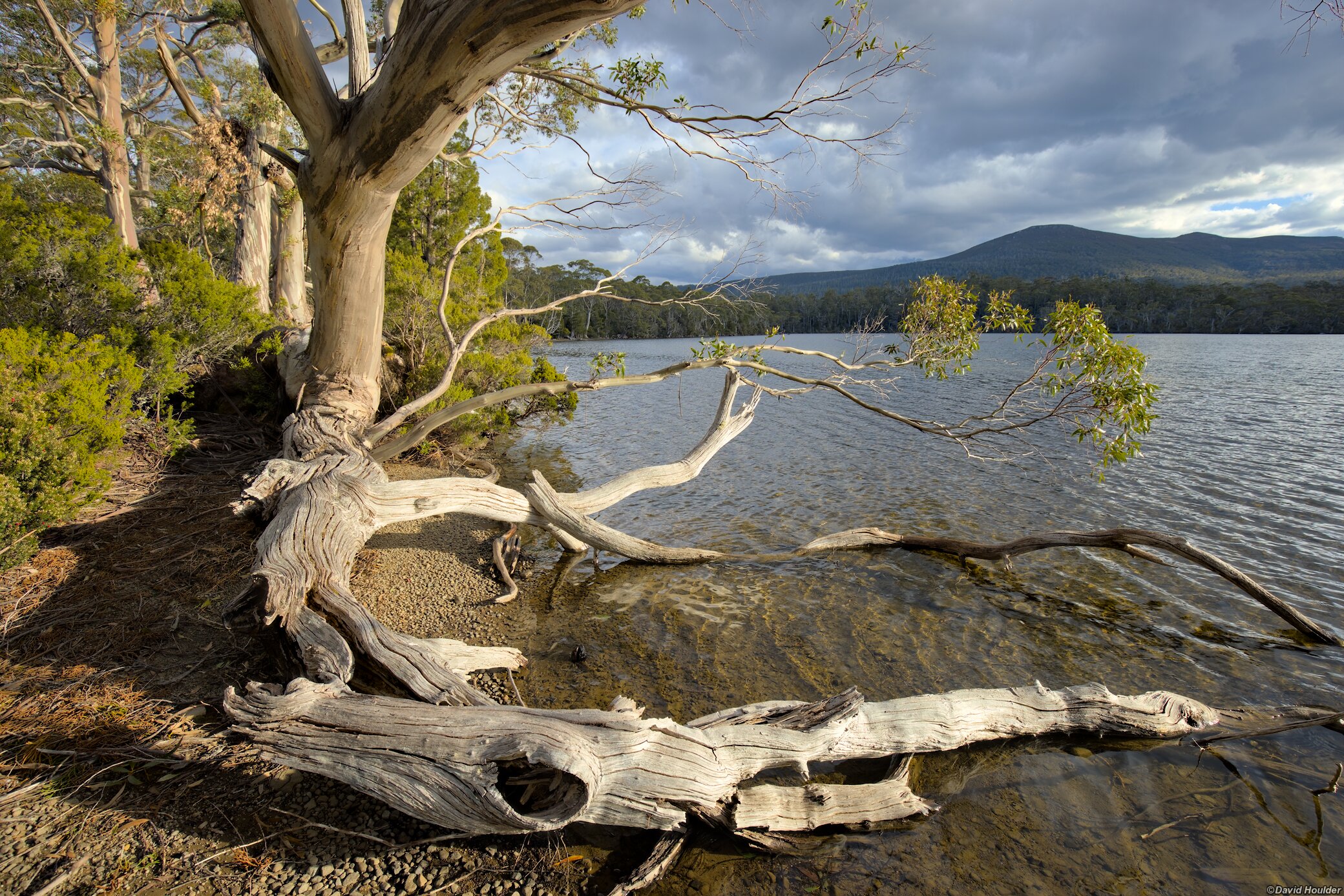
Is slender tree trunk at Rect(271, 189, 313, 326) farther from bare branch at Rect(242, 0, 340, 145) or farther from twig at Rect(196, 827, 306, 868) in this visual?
twig at Rect(196, 827, 306, 868)

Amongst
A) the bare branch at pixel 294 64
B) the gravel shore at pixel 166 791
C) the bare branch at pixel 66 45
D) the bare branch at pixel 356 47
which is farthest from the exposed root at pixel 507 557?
the bare branch at pixel 66 45

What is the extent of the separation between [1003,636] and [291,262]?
15.6m

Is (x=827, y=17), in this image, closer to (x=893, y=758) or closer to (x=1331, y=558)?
(x=893, y=758)

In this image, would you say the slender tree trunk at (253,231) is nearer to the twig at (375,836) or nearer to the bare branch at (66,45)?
the bare branch at (66,45)

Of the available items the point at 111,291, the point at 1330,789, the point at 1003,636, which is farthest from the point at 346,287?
the point at 1330,789

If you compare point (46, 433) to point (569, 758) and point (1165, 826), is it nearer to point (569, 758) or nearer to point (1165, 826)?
point (569, 758)

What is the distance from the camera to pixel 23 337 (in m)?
4.77

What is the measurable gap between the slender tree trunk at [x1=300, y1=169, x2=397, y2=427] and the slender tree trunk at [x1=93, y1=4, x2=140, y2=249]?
889cm

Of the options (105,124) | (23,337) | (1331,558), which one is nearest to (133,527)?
(23,337)

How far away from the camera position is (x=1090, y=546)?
665 cm

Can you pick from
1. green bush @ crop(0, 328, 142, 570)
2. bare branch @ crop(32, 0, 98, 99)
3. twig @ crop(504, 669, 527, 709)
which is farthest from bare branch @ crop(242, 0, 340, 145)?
bare branch @ crop(32, 0, 98, 99)

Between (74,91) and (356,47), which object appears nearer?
(356,47)

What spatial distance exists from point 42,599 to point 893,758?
240 inches

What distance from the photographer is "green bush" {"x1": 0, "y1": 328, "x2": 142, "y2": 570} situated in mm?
4219
